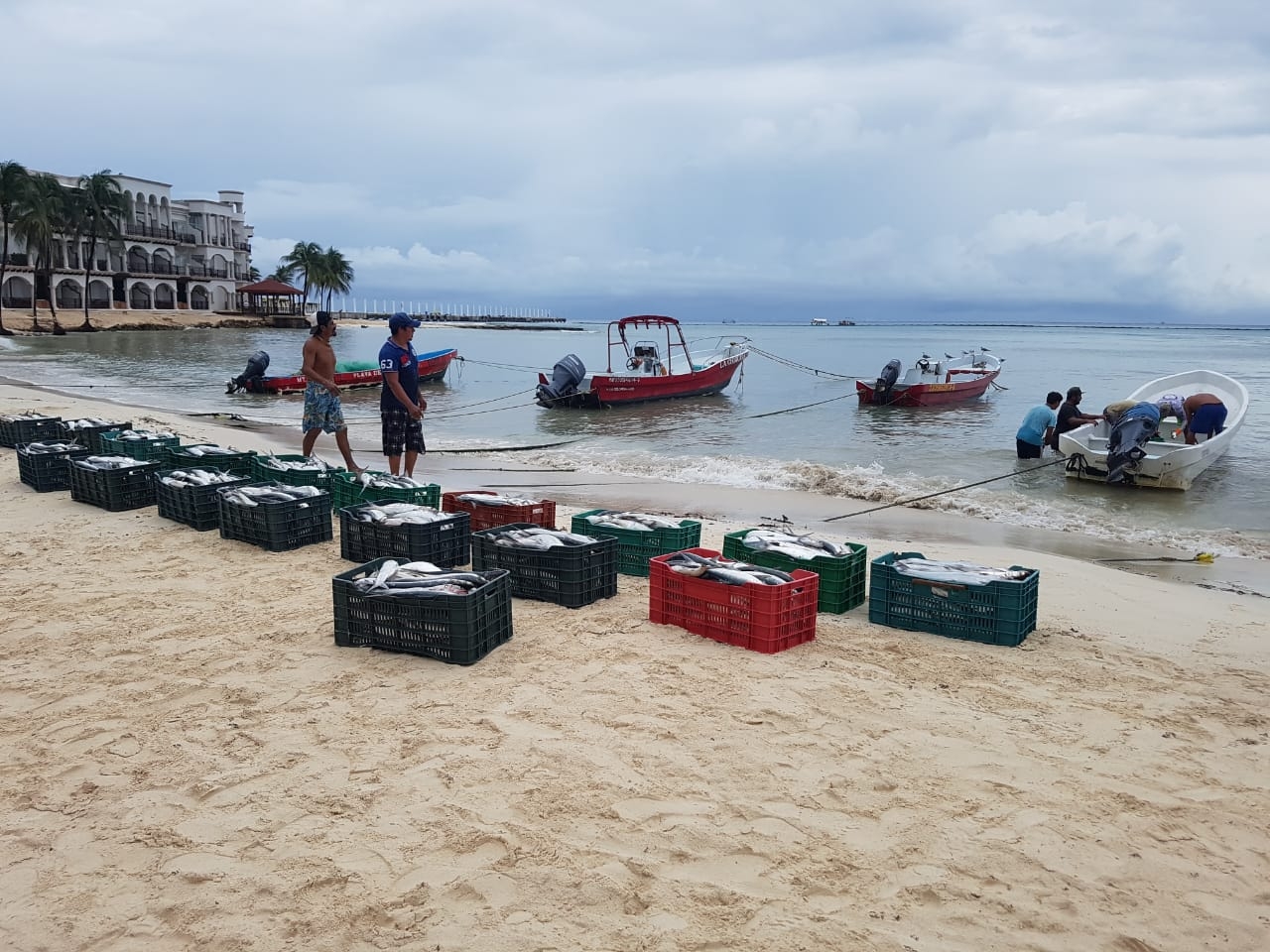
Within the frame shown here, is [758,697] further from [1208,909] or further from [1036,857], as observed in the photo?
[1208,909]

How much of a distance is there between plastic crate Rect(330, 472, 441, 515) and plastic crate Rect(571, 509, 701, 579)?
5.04 feet

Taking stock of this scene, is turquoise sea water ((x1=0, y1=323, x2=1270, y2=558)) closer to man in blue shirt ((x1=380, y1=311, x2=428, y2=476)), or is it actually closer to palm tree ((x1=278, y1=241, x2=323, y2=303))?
man in blue shirt ((x1=380, y1=311, x2=428, y2=476))

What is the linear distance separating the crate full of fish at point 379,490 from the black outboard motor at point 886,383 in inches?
806

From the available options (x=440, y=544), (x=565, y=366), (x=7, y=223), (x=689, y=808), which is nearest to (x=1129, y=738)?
(x=689, y=808)

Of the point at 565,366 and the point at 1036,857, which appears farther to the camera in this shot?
the point at 565,366

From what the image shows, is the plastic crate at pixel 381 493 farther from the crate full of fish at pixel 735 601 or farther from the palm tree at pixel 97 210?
the palm tree at pixel 97 210

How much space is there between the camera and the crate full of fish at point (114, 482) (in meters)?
8.44

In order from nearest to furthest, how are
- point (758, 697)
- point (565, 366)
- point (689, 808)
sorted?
point (689, 808), point (758, 697), point (565, 366)

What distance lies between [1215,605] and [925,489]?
638 cm

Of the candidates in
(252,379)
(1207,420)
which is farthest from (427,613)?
(252,379)

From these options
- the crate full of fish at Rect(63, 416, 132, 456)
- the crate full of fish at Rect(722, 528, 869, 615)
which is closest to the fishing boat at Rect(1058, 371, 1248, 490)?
the crate full of fish at Rect(722, 528, 869, 615)

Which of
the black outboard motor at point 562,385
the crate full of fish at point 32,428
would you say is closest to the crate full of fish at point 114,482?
the crate full of fish at point 32,428

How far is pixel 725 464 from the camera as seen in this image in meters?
14.7

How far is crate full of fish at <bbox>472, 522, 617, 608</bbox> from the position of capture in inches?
229
